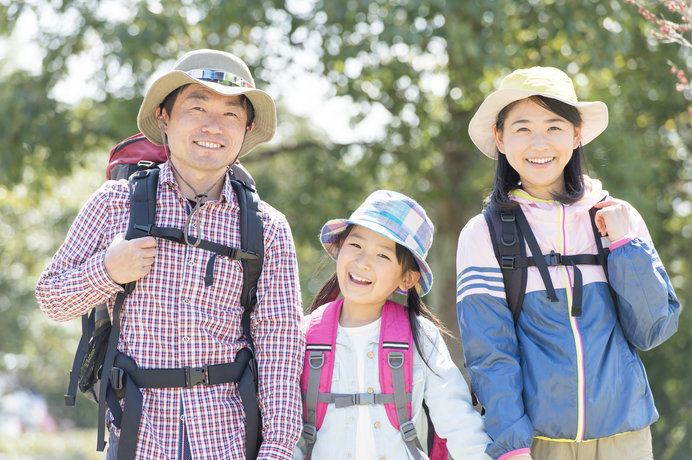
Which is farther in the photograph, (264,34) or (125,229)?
(264,34)

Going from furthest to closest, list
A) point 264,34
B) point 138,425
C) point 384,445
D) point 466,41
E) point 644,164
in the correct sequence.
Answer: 1. point 264,34
2. point 644,164
3. point 466,41
4. point 384,445
5. point 138,425

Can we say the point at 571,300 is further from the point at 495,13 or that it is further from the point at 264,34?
the point at 264,34

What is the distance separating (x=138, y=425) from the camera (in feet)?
8.93

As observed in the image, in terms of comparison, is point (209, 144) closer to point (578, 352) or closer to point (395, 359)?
point (395, 359)

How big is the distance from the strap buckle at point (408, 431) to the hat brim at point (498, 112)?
1.14m

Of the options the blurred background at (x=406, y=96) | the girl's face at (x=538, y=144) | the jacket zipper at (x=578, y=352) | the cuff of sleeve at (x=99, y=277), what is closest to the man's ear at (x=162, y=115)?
the cuff of sleeve at (x=99, y=277)

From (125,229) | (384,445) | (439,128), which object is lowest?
(384,445)

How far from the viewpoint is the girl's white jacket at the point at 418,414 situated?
9.43 feet

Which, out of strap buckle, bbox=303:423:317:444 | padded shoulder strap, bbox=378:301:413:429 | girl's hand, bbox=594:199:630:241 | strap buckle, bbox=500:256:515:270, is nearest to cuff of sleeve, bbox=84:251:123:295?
strap buckle, bbox=303:423:317:444

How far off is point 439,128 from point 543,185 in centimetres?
550

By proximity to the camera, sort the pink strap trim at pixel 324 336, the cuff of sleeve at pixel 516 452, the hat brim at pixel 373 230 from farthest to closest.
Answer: the hat brim at pixel 373 230
the pink strap trim at pixel 324 336
the cuff of sleeve at pixel 516 452

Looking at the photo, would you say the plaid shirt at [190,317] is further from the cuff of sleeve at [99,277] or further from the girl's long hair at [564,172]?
the girl's long hair at [564,172]

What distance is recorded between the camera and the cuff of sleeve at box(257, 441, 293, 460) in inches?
110

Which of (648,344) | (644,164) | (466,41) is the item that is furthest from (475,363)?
(644,164)
